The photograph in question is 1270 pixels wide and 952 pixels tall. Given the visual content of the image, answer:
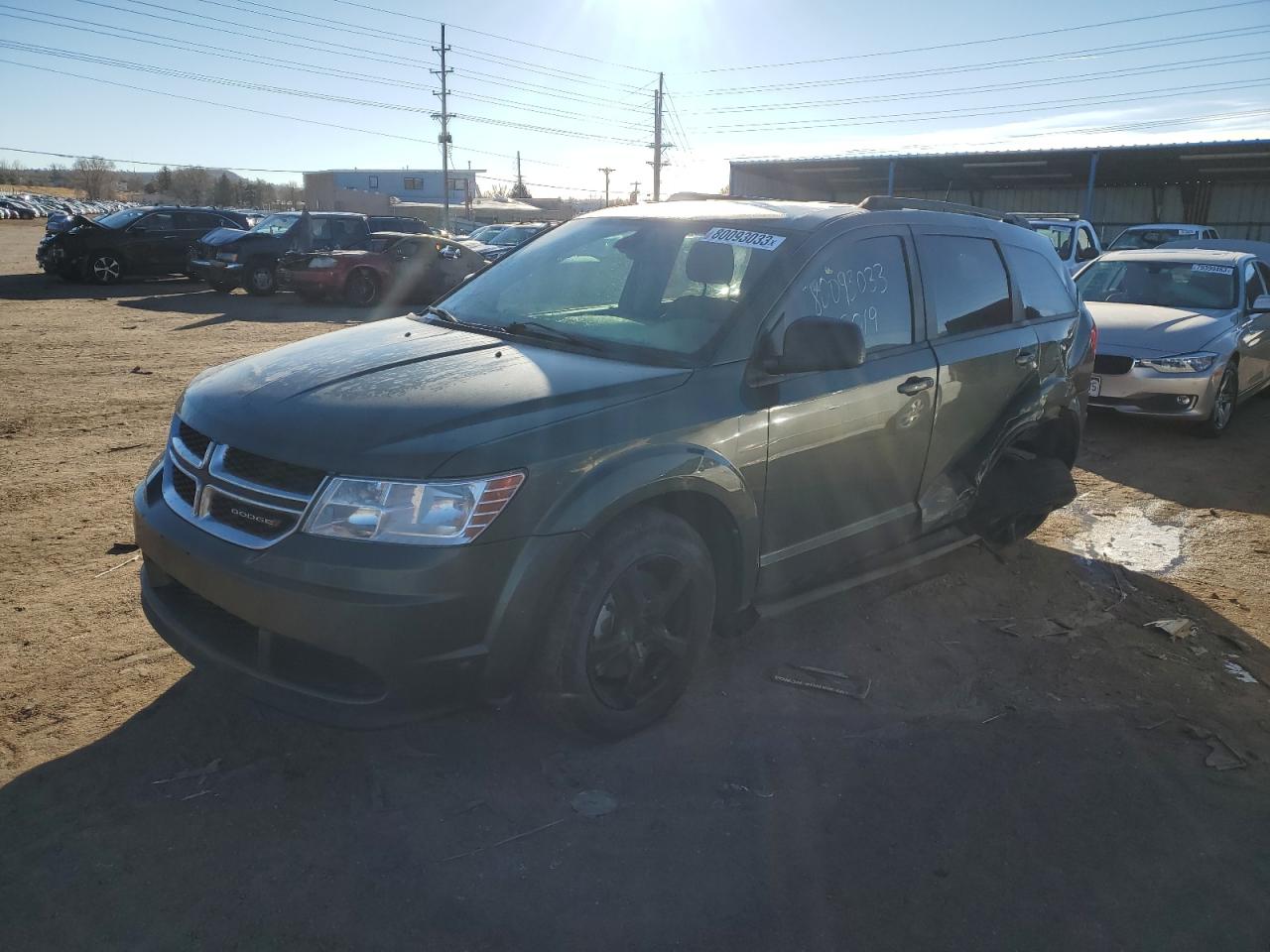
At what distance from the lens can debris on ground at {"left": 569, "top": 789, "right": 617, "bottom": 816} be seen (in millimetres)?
2965

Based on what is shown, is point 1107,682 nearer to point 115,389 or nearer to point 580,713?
point 580,713

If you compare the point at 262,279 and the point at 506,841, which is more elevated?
the point at 262,279

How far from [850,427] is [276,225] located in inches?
732

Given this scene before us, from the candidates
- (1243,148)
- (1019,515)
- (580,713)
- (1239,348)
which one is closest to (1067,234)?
(1239,348)

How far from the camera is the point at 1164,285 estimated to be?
9.57 meters

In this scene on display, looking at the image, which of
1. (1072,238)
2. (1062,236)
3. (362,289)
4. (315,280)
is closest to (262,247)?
(315,280)

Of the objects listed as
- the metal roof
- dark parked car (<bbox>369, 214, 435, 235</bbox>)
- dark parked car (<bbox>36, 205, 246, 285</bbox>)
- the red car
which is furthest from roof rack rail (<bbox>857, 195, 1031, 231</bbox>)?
the metal roof

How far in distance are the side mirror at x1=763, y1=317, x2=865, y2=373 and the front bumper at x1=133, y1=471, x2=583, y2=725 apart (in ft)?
3.66

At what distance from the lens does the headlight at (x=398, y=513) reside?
2.67 m

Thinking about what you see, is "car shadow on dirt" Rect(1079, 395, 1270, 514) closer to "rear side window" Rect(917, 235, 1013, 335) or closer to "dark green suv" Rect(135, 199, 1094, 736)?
"dark green suv" Rect(135, 199, 1094, 736)

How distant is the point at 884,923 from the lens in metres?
2.54

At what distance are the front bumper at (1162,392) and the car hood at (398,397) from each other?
6.60 meters

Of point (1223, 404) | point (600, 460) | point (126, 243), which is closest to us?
point (600, 460)

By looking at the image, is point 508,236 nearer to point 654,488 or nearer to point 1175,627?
point 1175,627
